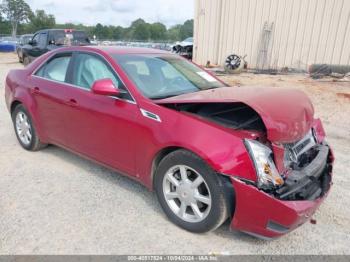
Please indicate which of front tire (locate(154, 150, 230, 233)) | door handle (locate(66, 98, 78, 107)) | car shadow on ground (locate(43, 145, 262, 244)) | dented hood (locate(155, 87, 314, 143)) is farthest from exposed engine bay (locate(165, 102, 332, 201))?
door handle (locate(66, 98, 78, 107))

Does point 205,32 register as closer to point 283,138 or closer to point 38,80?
point 38,80

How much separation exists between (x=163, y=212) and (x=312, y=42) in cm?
1289

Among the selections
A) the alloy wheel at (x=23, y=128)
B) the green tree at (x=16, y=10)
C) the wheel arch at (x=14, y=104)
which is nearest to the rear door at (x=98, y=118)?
the alloy wheel at (x=23, y=128)

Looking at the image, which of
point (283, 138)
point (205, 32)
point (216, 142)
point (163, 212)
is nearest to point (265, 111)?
point (283, 138)

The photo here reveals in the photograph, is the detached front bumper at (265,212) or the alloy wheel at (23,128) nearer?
the detached front bumper at (265,212)

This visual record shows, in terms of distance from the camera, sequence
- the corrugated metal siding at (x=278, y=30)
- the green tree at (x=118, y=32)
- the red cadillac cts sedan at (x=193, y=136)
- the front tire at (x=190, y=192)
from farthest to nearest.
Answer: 1. the green tree at (x=118, y=32)
2. the corrugated metal siding at (x=278, y=30)
3. the front tire at (x=190, y=192)
4. the red cadillac cts sedan at (x=193, y=136)

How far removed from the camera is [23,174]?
4164 mm

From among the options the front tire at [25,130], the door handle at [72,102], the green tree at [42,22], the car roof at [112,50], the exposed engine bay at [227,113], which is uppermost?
the green tree at [42,22]

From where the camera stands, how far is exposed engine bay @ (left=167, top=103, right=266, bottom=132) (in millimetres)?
2936

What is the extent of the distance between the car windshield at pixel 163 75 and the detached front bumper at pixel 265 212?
4.37ft

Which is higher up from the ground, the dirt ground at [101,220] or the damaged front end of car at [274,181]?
the damaged front end of car at [274,181]

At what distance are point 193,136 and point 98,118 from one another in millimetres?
1279

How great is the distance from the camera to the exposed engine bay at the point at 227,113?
294 cm

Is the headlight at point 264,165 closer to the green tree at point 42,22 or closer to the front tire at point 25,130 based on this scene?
the front tire at point 25,130
